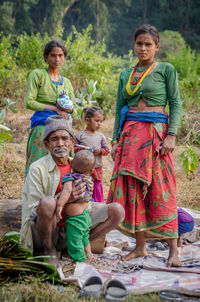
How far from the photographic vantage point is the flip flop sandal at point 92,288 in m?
2.39

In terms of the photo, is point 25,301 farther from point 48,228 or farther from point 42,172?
point 42,172

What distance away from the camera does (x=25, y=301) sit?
230 cm

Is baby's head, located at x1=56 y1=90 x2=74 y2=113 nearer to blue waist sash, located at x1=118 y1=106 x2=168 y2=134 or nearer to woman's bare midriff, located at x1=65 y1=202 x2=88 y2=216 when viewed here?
blue waist sash, located at x1=118 y1=106 x2=168 y2=134

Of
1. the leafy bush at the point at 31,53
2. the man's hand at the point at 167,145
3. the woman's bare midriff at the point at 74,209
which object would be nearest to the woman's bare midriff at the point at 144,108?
the man's hand at the point at 167,145

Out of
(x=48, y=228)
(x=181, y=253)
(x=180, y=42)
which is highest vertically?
(x=180, y=42)

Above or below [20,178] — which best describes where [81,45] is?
above

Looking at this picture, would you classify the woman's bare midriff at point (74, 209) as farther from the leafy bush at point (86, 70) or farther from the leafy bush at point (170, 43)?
the leafy bush at point (170, 43)

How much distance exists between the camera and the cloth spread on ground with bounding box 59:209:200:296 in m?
2.64

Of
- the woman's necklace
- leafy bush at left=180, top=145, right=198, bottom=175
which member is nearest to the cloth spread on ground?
the woman's necklace

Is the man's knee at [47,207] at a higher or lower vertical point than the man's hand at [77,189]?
lower

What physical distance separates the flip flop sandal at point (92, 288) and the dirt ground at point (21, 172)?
9.99 feet

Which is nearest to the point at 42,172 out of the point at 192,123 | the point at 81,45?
the point at 192,123

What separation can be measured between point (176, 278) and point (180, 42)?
1941cm

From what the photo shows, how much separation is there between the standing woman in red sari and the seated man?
0.23 m
